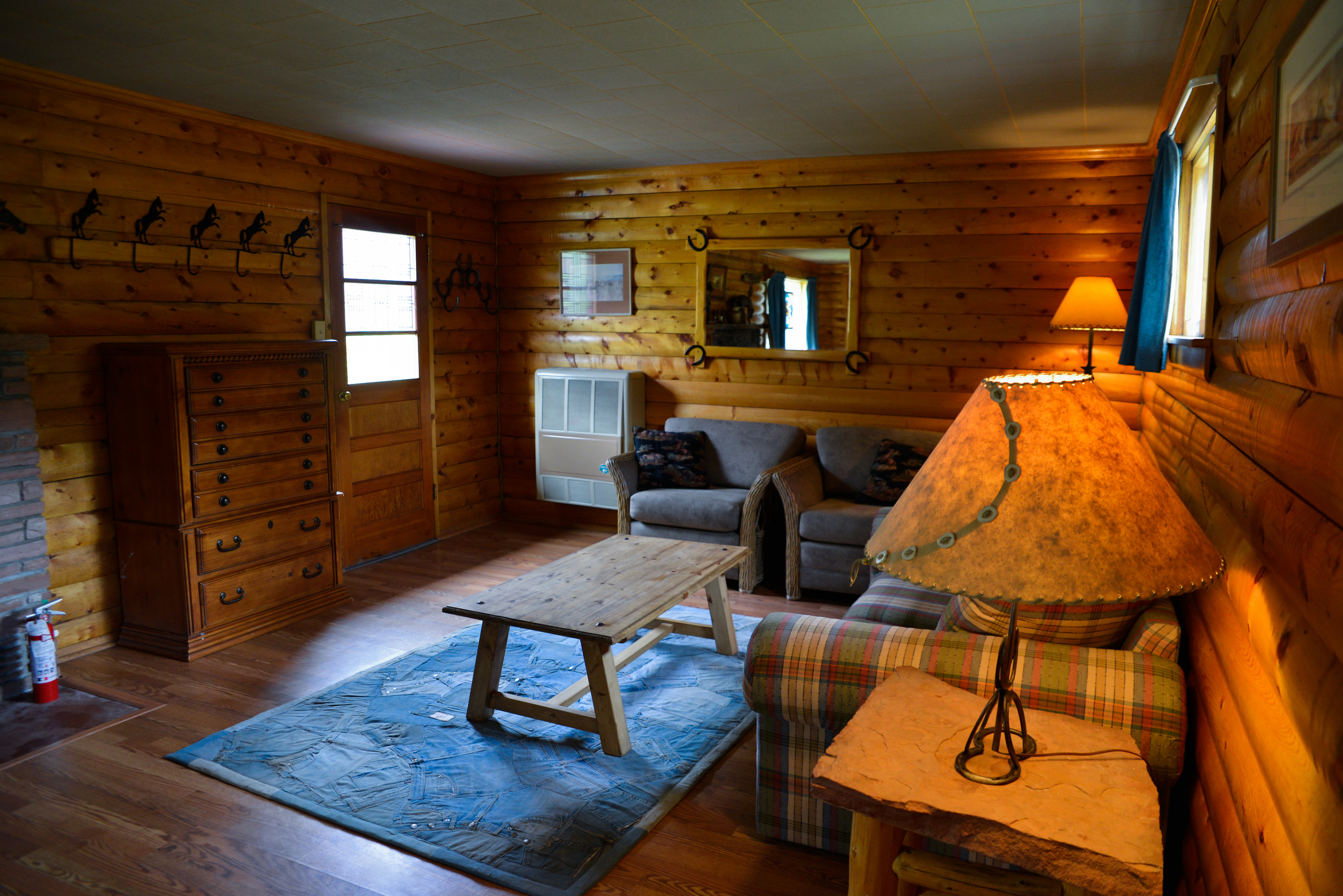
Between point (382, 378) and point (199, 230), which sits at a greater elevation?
point (199, 230)

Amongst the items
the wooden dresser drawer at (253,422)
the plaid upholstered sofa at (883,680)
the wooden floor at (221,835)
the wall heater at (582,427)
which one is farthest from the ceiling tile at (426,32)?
the wall heater at (582,427)

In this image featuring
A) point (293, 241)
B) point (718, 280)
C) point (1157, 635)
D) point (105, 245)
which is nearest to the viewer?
point (1157, 635)

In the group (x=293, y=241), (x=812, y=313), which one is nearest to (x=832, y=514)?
(x=812, y=313)

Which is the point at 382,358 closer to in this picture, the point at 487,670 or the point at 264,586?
the point at 264,586

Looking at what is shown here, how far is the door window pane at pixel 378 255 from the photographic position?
4.94 m

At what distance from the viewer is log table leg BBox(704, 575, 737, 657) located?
3721 mm

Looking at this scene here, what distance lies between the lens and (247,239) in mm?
4328

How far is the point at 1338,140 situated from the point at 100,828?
10.3ft

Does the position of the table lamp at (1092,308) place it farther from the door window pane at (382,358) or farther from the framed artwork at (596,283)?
the door window pane at (382,358)

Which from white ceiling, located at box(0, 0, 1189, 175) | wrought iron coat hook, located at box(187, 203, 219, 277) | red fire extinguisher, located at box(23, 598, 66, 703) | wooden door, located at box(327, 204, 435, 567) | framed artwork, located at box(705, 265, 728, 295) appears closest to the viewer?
white ceiling, located at box(0, 0, 1189, 175)

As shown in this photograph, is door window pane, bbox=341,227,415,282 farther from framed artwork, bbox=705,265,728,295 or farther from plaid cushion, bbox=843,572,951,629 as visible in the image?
Result: plaid cushion, bbox=843,572,951,629

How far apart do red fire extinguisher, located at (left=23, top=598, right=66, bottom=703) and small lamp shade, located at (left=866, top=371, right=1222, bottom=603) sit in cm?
326

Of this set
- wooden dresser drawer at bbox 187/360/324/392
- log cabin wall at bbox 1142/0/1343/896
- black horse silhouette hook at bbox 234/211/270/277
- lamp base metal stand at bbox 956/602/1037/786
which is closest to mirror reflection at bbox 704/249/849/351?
wooden dresser drawer at bbox 187/360/324/392

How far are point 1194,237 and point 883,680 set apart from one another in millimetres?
1983
